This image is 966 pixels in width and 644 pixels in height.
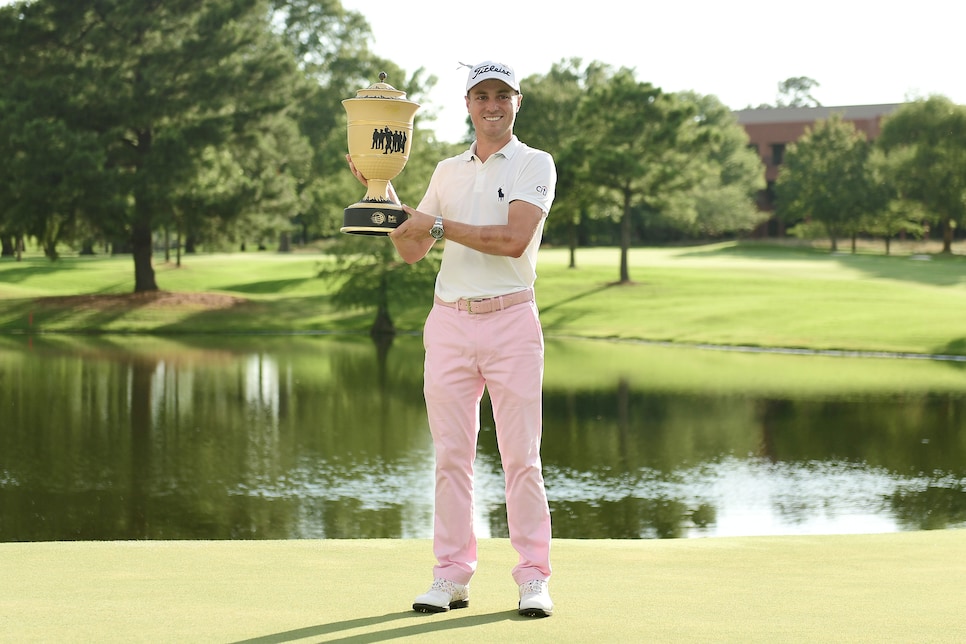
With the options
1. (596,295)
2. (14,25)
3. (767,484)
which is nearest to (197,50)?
(14,25)

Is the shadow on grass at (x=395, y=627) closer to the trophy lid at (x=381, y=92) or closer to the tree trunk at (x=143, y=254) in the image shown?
the trophy lid at (x=381, y=92)

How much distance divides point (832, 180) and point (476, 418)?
65.7 meters

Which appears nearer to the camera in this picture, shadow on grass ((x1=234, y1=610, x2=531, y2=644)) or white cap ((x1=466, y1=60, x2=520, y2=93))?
shadow on grass ((x1=234, y1=610, x2=531, y2=644))

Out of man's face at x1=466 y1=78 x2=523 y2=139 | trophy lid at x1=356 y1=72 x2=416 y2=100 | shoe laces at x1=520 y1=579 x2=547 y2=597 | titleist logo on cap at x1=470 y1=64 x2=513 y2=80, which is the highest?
titleist logo on cap at x1=470 y1=64 x2=513 y2=80

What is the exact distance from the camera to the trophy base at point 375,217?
5.20 meters

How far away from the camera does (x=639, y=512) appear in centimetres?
1169

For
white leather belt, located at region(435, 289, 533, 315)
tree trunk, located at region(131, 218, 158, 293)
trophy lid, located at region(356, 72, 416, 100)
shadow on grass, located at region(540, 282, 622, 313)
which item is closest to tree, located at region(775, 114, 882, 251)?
shadow on grass, located at region(540, 282, 622, 313)

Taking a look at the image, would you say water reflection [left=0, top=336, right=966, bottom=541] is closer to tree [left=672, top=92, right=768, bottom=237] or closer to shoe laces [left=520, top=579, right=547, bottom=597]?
shoe laces [left=520, top=579, right=547, bottom=597]

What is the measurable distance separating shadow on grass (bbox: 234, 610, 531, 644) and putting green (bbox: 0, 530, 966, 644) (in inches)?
0.5

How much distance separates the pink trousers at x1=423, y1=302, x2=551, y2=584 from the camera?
16.6 feet

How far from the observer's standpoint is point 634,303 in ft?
134

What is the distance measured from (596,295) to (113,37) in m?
18.3

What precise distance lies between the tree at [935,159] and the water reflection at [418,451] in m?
36.5

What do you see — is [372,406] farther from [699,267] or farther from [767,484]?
[699,267]
